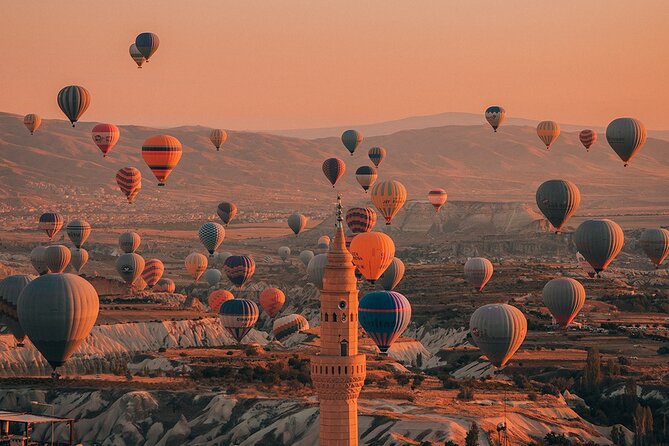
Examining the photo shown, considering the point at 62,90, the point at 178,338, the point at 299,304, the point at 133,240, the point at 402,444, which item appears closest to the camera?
the point at 402,444

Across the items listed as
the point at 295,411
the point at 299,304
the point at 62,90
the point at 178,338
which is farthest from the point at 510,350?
the point at 299,304

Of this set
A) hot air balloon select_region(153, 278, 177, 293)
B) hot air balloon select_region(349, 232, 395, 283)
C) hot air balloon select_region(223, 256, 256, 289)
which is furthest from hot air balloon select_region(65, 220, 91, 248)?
hot air balloon select_region(349, 232, 395, 283)

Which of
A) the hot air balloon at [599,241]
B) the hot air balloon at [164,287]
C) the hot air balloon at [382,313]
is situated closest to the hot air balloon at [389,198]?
the hot air balloon at [599,241]

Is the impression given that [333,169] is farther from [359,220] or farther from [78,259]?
[78,259]

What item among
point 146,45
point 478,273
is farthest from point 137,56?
point 478,273

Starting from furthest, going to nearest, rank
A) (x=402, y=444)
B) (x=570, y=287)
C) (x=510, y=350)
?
(x=570, y=287) → (x=510, y=350) → (x=402, y=444)

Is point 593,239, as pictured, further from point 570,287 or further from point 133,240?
point 133,240

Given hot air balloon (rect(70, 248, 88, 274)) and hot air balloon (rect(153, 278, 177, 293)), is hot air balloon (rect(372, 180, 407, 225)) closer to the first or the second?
hot air balloon (rect(153, 278, 177, 293))
